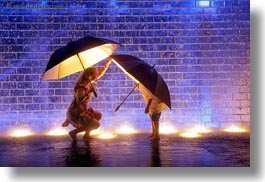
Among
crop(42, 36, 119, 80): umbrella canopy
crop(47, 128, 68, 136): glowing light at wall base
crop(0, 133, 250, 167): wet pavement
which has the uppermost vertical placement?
crop(42, 36, 119, 80): umbrella canopy

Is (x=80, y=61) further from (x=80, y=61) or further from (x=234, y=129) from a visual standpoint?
(x=234, y=129)

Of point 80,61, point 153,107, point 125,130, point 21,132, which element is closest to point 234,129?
point 153,107

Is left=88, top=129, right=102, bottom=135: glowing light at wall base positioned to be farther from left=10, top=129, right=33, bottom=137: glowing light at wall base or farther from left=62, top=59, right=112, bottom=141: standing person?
left=10, top=129, right=33, bottom=137: glowing light at wall base

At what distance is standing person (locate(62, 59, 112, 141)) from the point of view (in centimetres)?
556

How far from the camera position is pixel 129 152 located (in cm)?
525

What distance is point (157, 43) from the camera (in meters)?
6.13

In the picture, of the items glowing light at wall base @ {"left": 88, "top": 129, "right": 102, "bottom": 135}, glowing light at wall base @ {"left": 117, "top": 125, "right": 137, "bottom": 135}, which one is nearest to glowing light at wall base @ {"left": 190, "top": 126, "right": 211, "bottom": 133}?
glowing light at wall base @ {"left": 117, "top": 125, "right": 137, "bottom": 135}

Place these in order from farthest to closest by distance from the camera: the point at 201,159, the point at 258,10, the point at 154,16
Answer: the point at 154,16 → the point at 258,10 → the point at 201,159

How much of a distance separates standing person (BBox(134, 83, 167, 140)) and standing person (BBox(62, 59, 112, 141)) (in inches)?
22.1

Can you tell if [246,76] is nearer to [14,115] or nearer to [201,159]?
[201,159]

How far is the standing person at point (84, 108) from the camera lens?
5.56 metres

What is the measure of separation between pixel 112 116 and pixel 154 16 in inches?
58.2

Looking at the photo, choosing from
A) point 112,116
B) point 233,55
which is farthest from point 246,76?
point 112,116

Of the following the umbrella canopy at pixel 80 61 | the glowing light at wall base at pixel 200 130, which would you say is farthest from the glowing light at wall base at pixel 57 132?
the glowing light at wall base at pixel 200 130
